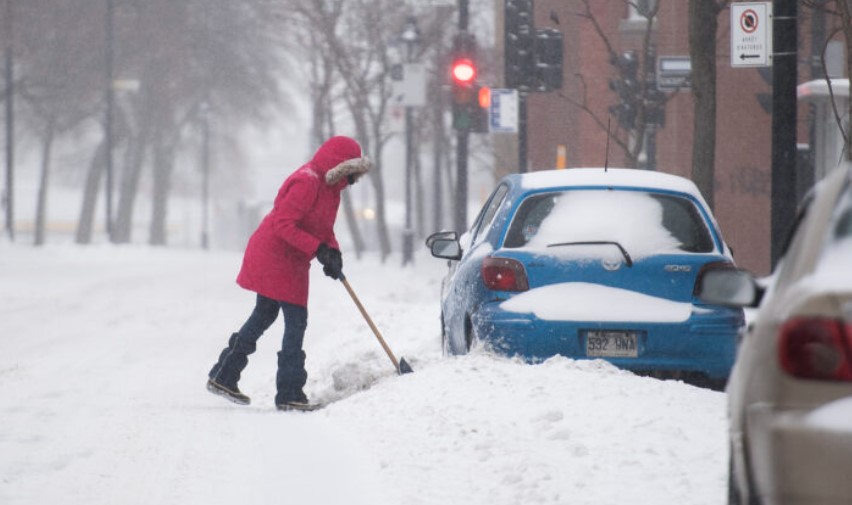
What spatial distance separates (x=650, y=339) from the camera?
8672 mm

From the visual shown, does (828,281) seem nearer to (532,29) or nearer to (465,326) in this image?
(465,326)

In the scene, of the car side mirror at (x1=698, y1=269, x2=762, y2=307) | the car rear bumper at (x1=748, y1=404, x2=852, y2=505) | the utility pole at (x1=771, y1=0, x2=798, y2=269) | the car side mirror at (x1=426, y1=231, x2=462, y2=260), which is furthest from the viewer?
the car side mirror at (x1=426, y1=231, x2=462, y2=260)

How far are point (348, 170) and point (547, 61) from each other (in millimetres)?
9772

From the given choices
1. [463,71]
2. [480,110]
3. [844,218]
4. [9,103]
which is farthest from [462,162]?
[9,103]

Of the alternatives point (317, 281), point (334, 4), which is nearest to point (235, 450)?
point (317, 281)

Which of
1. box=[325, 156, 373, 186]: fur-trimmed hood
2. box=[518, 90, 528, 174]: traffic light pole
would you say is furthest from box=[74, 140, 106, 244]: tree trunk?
box=[325, 156, 373, 186]: fur-trimmed hood

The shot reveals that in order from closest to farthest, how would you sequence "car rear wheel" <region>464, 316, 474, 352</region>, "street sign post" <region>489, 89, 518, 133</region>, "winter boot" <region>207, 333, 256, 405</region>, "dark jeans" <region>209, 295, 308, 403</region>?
"car rear wheel" <region>464, 316, 474, 352</region>
"dark jeans" <region>209, 295, 308, 403</region>
"winter boot" <region>207, 333, 256, 405</region>
"street sign post" <region>489, 89, 518, 133</region>

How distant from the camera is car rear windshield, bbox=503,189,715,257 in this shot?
28.9ft

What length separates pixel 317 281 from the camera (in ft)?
89.1

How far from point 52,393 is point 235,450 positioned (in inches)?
117

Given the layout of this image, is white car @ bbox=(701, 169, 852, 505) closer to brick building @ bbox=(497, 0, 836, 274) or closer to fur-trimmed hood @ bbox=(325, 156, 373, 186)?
fur-trimmed hood @ bbox=(325, 156, 373, 186)

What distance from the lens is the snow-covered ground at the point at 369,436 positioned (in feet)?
21.4

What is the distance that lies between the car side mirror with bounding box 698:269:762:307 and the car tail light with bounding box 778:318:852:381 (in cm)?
104

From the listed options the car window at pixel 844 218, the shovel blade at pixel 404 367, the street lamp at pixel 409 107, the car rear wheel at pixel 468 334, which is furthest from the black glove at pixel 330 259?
the street lamp at pixel 409 107
